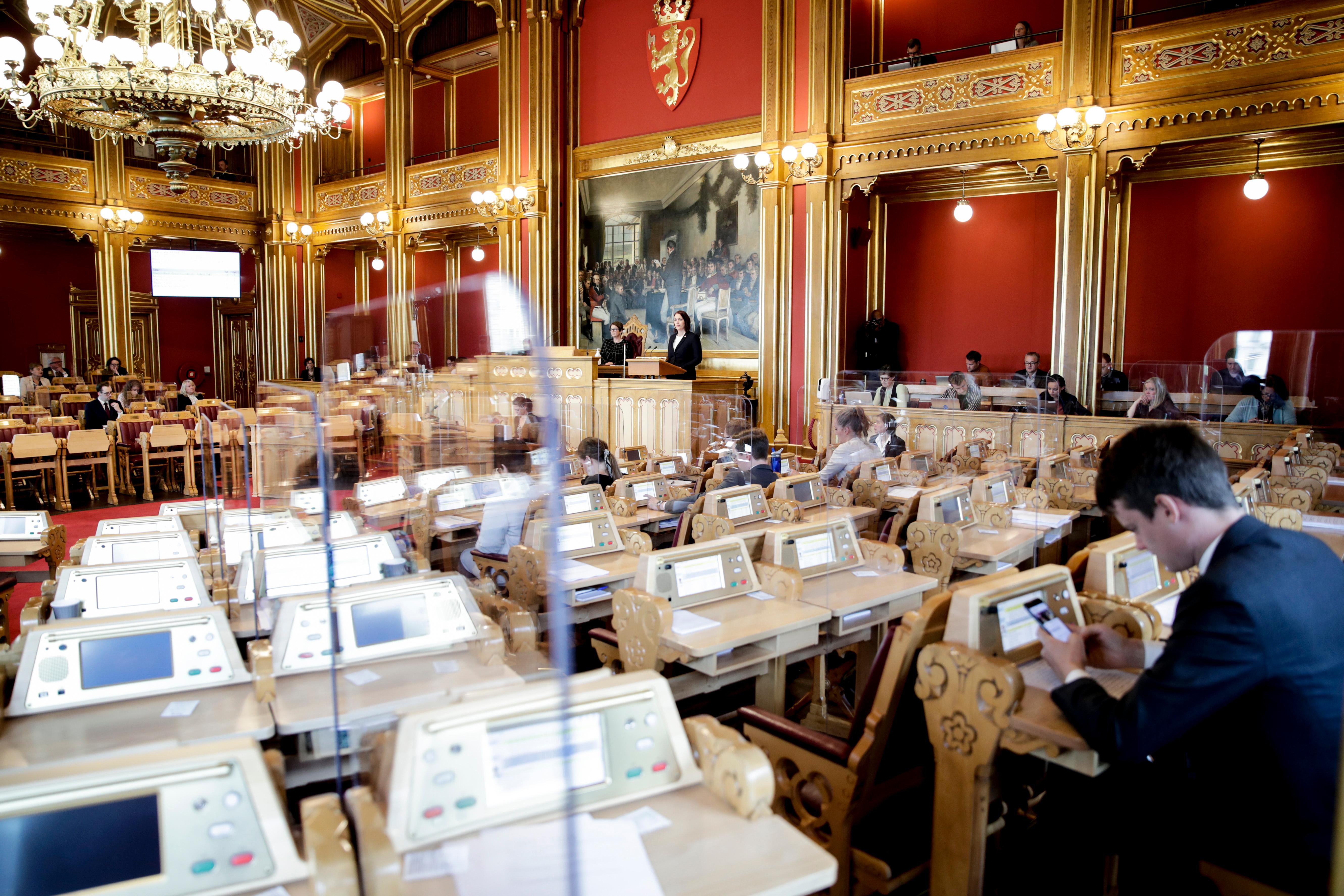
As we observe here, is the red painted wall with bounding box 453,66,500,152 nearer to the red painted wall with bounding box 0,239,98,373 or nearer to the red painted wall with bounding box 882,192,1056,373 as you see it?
the red painted wall with bounding box 0,239,98,373

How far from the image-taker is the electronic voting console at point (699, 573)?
314 centimetres

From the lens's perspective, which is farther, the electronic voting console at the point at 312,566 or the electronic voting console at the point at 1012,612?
the electronic voting console at the point at 312,566

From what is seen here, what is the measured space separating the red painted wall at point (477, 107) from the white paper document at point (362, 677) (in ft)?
48.3

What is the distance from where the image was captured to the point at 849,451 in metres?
5.94

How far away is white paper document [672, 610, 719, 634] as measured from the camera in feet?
9.61

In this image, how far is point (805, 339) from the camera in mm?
10750

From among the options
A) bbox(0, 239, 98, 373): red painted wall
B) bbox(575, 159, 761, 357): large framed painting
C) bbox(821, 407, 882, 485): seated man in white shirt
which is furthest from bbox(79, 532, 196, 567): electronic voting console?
bbox(0, 239, 98, 373): red painted wall

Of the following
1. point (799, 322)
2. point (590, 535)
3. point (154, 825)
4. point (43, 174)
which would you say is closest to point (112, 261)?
point (43, 174)

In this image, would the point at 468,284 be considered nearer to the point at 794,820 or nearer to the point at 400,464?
the point at 400,464

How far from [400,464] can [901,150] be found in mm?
8628

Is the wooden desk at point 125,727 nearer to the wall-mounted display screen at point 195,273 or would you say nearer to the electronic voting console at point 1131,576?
the electronic voting console at point 1131,576

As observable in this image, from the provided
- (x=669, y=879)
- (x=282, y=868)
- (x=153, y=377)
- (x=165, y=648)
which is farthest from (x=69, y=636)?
(x=153, y=377)

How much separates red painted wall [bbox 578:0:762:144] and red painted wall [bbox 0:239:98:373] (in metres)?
10.2

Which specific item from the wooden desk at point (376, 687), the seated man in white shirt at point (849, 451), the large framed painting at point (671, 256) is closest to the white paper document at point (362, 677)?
the wooden desk at point (376, 687)
